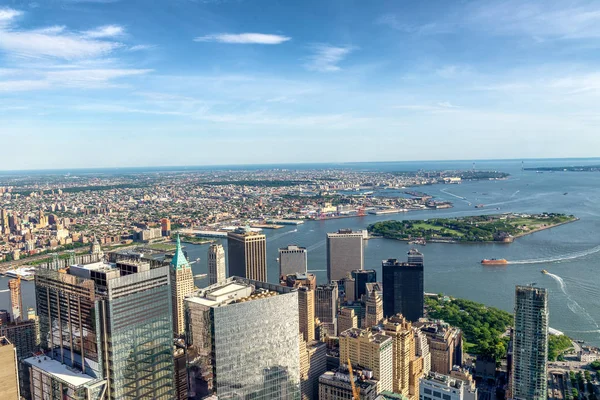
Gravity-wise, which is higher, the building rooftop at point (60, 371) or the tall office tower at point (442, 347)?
the building rooftop at point (60, 371)

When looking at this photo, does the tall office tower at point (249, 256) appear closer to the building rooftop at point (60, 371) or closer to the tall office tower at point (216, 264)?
the tall office tower at point (216, 264)

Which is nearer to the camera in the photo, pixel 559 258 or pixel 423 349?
pixel 423 349

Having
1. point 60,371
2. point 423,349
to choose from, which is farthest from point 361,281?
point 60,371

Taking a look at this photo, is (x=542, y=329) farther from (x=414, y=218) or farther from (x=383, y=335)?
(x=414, y=218)

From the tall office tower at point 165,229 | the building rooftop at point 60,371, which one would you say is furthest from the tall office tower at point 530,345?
the tall office tower at point 165,229

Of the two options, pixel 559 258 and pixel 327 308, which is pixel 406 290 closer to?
pixel 327 308

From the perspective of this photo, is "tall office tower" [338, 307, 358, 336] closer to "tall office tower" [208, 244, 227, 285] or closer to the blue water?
"tall office tower" [208, 244, 227, 285]
